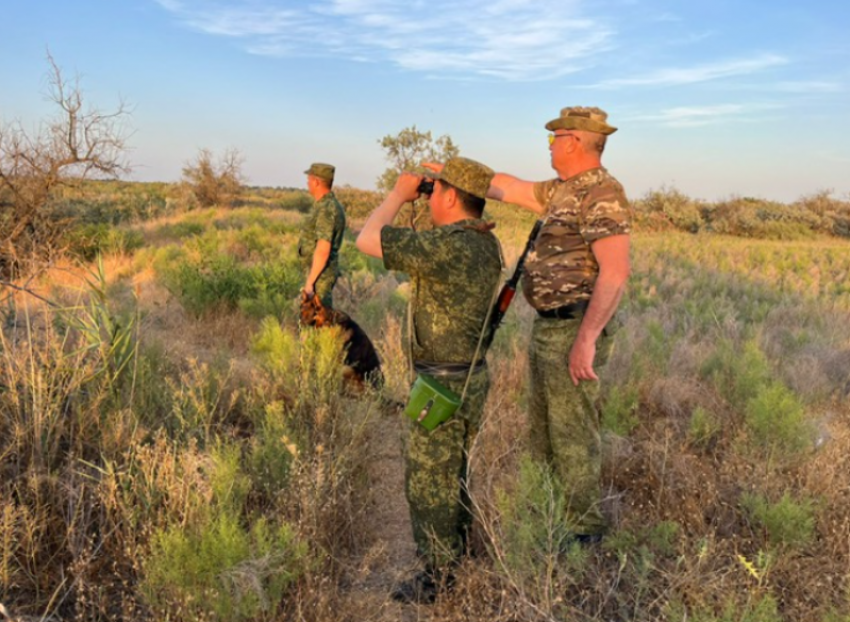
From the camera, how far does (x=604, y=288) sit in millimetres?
2746

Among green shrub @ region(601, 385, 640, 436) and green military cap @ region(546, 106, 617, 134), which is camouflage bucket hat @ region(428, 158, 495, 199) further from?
green shrub @ region(601, 385, 640, 436)

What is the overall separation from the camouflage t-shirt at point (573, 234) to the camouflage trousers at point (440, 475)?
61 cm

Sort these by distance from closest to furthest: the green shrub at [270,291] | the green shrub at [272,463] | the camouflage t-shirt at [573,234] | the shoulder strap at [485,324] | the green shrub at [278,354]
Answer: the shoulder strap at [485,324] → the camouflage t-shirt at [573,234] → the green shrub at [272,463] → the green shrub at [278,354] → the green shrub at [270,291]

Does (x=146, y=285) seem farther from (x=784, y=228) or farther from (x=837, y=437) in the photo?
(x=784, y=228)

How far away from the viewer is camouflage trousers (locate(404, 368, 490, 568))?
2750mm

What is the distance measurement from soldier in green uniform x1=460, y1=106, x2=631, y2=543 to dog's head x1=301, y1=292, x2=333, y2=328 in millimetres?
2495

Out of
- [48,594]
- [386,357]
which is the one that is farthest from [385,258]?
[386,357]

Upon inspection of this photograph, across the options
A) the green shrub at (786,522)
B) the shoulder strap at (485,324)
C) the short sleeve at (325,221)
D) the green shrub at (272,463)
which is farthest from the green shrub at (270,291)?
the green shrub at (786,522)

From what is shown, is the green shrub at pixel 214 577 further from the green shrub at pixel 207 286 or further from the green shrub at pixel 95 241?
the green shrub at pixel 95 241

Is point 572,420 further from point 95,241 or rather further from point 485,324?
point 95,241

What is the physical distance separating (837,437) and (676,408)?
3.60 ft

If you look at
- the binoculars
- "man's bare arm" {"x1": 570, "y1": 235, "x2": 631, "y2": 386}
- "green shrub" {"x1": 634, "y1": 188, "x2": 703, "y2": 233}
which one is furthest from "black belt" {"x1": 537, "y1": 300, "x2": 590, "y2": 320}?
"green shrub" {"x1": 634, "y1": 188, "x2": 703, "y2": 233}

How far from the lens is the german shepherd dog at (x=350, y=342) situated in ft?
17.0

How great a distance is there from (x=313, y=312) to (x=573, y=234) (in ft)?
9.41
